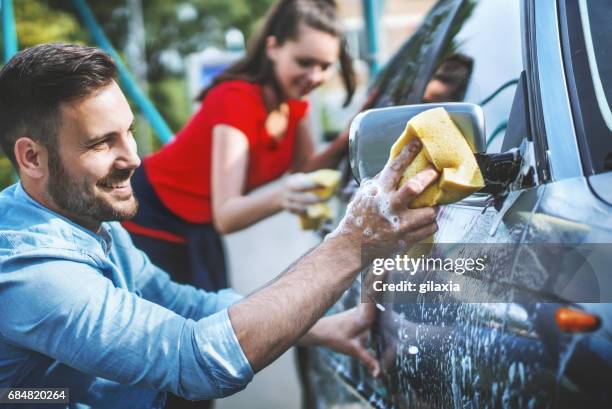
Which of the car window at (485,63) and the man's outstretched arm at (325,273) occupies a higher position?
the car window at (485,63)

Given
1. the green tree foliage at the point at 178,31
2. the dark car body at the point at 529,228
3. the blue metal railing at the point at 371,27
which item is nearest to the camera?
the dark car body at the point at 529,228

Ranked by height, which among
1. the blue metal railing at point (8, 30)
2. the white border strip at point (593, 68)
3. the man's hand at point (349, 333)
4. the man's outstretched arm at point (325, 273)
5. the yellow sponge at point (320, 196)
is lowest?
the man's hand at point (349, 333)

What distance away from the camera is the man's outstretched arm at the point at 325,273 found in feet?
4.67

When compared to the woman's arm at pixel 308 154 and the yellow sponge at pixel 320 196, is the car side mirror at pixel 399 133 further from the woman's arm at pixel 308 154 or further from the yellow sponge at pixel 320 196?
the woman's arm at pixel 308 154

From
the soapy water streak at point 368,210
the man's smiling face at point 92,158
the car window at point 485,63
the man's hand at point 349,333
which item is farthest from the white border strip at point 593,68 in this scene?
the man's smiling face at point 92,158

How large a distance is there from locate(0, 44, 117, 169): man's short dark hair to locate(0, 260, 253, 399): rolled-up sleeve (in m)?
0.38

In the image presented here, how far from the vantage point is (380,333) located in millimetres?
1812

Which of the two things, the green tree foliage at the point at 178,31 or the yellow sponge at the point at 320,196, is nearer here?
the yellow sponge at the point at 320,196

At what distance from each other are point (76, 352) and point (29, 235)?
0.90 ft

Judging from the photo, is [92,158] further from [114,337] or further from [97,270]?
[114,337]

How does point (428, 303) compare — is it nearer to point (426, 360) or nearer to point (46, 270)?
point (426, 360)

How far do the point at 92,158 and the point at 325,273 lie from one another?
62 cm

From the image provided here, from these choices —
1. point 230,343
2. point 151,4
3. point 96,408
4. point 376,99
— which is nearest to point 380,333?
point 230,343

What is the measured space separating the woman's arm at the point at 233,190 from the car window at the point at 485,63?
2.63ft
